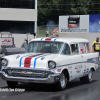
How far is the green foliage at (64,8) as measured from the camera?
5669 cm

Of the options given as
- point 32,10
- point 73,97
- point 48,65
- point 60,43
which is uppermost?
point 32,10

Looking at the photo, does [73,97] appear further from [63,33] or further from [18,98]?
[63,33]

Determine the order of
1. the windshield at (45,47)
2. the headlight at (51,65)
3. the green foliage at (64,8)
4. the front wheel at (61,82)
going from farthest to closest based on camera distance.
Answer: the green foliage at (64,8)
the windshield at (45,47)
the front wheel at (61,82)
the headlight at (51,65)

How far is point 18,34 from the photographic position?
31.2 metres

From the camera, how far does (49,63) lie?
26.2 ft

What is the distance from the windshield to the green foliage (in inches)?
1860

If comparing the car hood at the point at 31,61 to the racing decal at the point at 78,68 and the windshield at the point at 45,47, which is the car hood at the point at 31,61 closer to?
the windshield at the point at 45,47

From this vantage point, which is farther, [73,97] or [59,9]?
[59,9]

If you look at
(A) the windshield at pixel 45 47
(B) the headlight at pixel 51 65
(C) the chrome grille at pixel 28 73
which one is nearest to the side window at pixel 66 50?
(A) the windshield at pixel 45 47

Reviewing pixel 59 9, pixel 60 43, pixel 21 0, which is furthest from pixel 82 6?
pixel 60 43

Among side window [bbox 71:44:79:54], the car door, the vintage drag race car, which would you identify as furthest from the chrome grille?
side window [bbox 71:44:79:54]

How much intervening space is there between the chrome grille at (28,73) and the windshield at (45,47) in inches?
50.8

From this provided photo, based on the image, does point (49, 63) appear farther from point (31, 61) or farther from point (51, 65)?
point (31, 61)

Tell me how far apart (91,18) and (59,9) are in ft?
107
